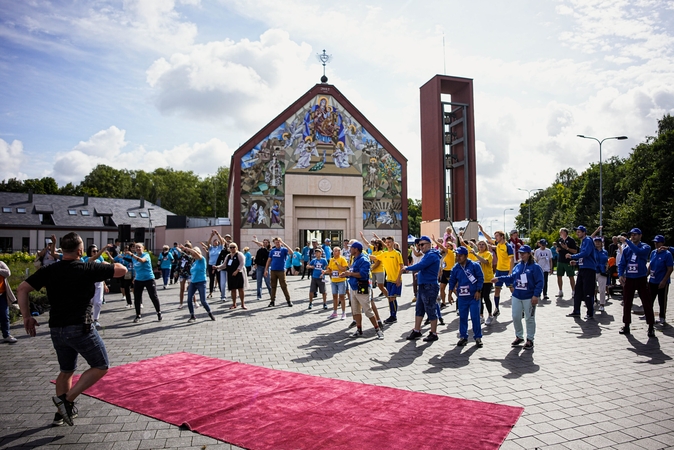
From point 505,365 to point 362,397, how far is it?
2703mm

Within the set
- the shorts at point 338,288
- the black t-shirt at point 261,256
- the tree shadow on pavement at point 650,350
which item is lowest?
the tree shadow on pavement at point 650,350

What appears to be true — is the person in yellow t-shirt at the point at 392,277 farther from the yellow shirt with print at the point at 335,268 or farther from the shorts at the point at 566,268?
the shorts at the point at 566,268

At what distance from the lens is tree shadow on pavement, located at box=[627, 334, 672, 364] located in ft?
22.8

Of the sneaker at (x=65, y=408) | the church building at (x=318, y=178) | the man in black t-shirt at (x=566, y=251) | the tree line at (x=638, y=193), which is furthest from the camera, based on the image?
the tree line at (x=638, y=193)

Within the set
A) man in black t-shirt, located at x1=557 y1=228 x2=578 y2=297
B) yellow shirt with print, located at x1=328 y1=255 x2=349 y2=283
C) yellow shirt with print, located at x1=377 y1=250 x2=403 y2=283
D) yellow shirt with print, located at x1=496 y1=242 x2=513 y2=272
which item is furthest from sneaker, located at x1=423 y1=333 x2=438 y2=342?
man in black t-shirt, located at x1=557 y1=228 x2=578 y2=297

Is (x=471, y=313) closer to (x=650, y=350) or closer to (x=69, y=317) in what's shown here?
(x=650, y=350)

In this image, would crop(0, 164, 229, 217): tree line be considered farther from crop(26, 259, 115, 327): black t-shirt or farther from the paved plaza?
crop(26, 259, 115, 327): black t-shirt

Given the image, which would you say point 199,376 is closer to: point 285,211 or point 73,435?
point 73,435

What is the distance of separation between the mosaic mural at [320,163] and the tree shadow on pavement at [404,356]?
85.5 feet

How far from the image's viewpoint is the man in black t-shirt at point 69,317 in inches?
180

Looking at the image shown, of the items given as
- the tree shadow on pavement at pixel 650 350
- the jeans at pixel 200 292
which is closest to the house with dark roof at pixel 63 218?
the jeans at pixel 200 292

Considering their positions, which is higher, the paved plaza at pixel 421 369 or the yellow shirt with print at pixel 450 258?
the yellow shirt with print at pixel 450 258

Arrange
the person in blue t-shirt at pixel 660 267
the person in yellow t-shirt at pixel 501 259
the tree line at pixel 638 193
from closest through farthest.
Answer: the person in blue t-shirt at pixel 660 267
the person in yellow t-shirt at pixel 501 259
the tree line at pixel 638 193

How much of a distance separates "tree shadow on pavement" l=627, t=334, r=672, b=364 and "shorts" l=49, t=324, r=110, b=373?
→ 743 cm
